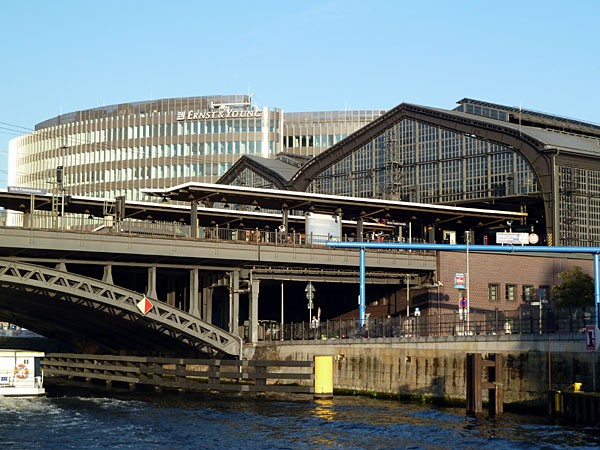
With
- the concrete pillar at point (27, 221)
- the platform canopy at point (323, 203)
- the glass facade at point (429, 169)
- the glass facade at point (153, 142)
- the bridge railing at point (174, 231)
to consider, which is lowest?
the bridge railing at point (174, 231)

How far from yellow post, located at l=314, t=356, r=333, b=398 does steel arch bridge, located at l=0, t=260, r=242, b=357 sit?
1073cm

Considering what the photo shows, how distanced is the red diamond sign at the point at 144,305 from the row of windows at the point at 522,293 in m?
33.0

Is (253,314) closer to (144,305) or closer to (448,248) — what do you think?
(144,305)

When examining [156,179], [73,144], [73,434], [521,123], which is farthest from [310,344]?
[73,144]

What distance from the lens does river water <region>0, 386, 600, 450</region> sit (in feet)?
130

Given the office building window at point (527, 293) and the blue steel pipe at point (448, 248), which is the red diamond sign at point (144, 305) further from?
the office building window at point (527, 293)

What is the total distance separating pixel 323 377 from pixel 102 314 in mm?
19103

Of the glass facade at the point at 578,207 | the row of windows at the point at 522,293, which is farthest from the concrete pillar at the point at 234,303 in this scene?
the glass facade at the point at 578,207

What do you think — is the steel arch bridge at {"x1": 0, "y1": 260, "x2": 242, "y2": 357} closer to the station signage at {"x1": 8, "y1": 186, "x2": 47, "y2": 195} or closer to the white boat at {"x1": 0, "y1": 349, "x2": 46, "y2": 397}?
the white boat at {"x1": 0, "y1": 349, "x2": 46, "y2": 397}

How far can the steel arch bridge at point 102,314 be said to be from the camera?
5953 cm

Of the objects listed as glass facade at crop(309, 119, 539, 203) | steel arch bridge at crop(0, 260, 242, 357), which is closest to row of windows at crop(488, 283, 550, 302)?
glass facade at crop(309, 119, 539, 203)

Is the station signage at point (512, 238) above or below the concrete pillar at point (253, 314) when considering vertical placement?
above

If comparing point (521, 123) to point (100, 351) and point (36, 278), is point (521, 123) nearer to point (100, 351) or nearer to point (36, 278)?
point (100, 351)

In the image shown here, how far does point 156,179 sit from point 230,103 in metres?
19.2
